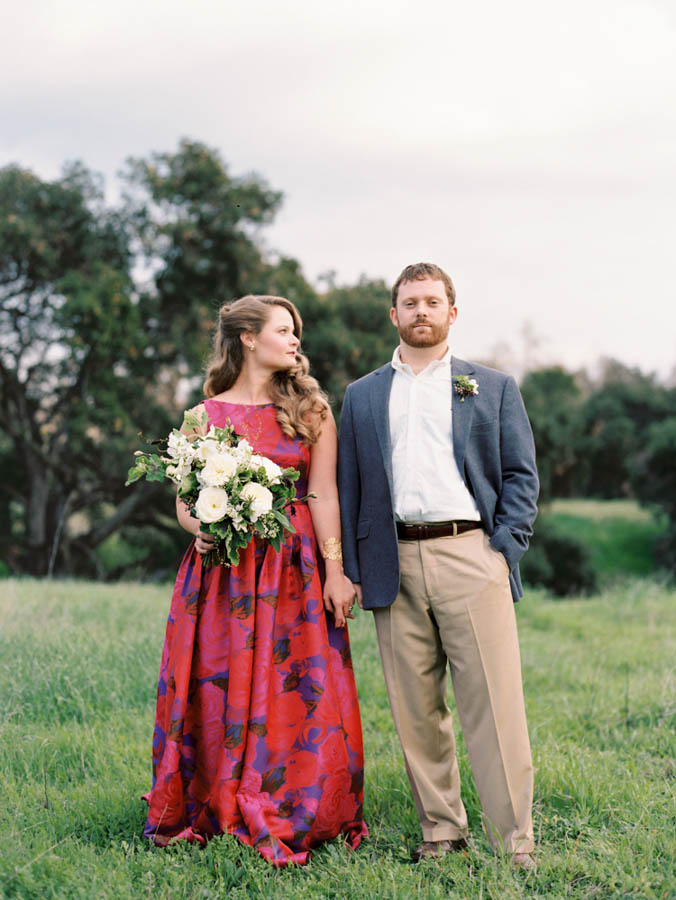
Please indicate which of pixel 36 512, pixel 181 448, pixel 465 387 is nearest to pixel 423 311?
pixel 465 387

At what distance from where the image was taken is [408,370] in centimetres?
407

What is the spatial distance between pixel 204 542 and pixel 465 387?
1354mm

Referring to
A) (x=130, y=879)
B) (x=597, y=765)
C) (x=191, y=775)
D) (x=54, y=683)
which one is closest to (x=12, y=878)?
(x=130, y=879)

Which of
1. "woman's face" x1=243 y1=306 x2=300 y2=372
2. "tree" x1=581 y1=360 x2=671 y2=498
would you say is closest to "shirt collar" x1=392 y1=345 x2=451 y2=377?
"woman's face" x1=243 y1=306 x2=300 y2=372

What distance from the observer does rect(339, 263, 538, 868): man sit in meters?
3.79

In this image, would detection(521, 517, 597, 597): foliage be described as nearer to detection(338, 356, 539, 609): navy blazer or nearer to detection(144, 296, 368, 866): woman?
detection(144, 296, 368, 866): woman

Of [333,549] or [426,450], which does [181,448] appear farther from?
[426,450]

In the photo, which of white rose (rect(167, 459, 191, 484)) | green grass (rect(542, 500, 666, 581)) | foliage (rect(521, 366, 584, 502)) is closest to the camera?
white rose (rect(167, 459, 191, 484))

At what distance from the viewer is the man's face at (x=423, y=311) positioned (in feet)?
12.8

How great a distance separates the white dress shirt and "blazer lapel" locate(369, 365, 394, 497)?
4 cm

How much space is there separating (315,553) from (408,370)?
0.99 m

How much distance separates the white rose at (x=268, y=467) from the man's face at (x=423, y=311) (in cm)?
82

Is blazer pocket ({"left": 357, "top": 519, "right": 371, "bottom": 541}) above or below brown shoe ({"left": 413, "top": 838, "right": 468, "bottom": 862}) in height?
above

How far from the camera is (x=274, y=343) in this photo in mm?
4379
